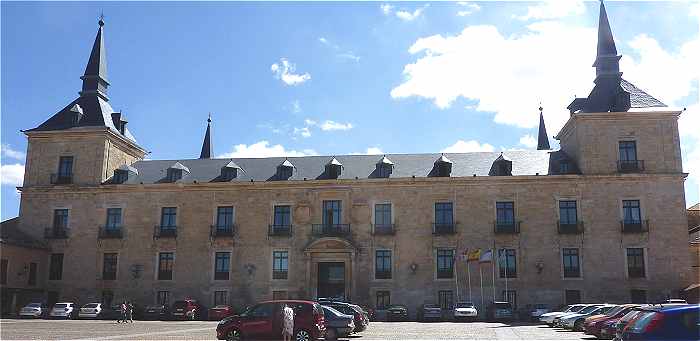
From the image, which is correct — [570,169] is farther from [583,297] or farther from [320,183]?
[320,183]

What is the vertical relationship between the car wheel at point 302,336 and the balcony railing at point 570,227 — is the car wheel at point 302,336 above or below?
below

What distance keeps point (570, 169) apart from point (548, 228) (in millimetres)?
4281

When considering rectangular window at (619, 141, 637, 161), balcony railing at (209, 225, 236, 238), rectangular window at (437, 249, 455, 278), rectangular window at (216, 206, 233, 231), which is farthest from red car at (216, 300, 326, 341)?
rectangular window at (619, 141, 637, 161)

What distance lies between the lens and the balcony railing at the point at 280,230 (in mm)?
39250

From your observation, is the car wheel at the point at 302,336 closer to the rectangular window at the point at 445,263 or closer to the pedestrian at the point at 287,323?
the pedestrian at the point at 287,323

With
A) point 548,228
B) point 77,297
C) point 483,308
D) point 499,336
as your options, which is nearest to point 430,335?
point 499,336

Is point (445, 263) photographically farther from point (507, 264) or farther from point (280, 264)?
point (280, 264)

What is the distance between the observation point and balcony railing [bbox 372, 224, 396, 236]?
3838 cm

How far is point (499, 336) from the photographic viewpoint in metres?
21.9

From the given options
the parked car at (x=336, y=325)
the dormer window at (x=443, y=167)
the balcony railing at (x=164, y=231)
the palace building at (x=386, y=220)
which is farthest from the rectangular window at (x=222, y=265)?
the parked car at (x=336, y=325)

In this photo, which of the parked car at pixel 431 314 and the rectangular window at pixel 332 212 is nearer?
the parked car at pixel 431 314

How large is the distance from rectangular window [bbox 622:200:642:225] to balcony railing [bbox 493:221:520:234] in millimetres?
6316

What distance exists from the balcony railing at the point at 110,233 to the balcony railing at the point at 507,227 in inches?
948

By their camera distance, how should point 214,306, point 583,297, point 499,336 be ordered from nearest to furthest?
point 499,336 → point 583,297 → point 214,306
